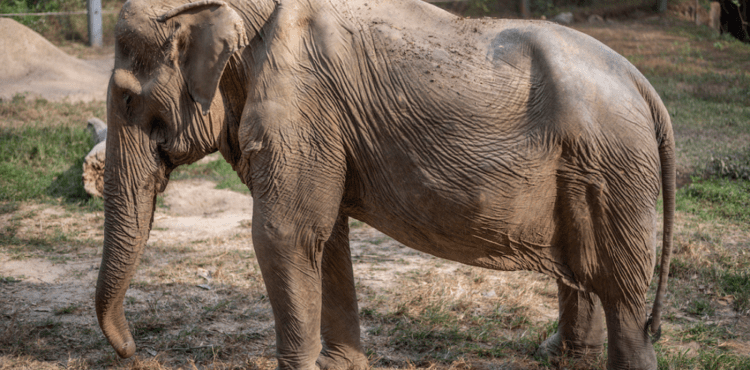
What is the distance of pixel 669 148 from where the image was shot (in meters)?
2.99

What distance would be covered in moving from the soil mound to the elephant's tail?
33.0 feet

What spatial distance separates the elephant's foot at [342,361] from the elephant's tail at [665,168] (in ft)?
5.21

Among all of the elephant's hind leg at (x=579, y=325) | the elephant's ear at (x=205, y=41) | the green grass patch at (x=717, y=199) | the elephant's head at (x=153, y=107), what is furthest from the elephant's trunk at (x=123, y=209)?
the green grass patch at (x=717, y=199)

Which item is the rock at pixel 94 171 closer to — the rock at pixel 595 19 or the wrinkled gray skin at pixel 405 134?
the wrinkled gray skin at pixel 405 134

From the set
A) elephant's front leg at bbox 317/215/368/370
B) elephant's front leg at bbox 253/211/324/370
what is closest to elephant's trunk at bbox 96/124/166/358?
elephant's front leg at bbox 253/211/324/370

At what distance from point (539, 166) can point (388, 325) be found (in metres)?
2.03

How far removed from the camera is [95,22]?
1484 cm

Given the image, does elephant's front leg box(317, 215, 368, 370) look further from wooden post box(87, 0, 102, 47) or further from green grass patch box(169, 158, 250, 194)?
wooden post box(87, 0, 102, 47)

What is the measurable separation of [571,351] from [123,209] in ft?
8.37

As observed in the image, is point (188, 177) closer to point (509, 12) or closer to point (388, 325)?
point (388, 325)

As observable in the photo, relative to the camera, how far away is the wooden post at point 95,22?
14641mm

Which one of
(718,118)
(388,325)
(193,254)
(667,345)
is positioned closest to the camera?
(667,345)

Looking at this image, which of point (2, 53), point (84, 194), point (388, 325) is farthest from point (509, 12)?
point (388, 325)

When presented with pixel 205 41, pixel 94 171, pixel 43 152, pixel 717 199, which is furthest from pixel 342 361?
pixel 43 152
